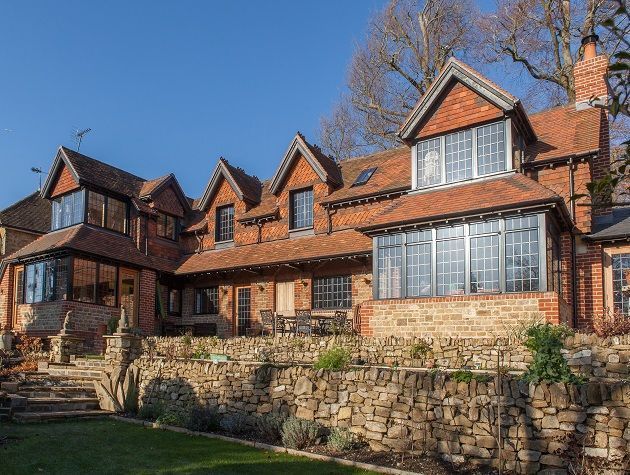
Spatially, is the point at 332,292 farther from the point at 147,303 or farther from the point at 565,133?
the point at 565,133

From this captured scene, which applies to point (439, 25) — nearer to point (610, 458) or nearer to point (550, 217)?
point (550, 217)

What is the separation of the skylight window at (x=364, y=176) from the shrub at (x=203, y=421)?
12149 millimetres

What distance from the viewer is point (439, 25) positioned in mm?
31984

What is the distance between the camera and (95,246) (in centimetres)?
2355

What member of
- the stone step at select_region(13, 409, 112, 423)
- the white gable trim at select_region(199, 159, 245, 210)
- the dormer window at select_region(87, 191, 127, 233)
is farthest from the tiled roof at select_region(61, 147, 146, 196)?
the stone step at select_region(13, 409, 112, 423)

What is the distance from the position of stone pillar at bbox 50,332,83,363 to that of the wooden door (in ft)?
21.1

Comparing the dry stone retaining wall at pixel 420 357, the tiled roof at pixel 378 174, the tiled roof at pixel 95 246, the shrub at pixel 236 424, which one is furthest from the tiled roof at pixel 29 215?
the shrub at pixel 236 424

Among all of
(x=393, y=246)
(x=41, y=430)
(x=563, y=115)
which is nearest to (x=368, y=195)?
(x=393, y=246)

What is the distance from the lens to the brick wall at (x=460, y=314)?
47.2 ft

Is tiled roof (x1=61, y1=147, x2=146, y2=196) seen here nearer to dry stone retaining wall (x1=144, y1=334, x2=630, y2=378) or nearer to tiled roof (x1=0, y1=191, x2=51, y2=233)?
tiled roof (x1=0, y1=191, x2=51, y2=233)

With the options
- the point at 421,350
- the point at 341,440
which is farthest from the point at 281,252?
the point at 341,440

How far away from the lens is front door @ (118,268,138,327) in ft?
80.9

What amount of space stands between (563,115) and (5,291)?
2391 cm

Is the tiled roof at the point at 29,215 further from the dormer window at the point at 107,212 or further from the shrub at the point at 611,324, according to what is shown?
the shrub at the point at 611,324
